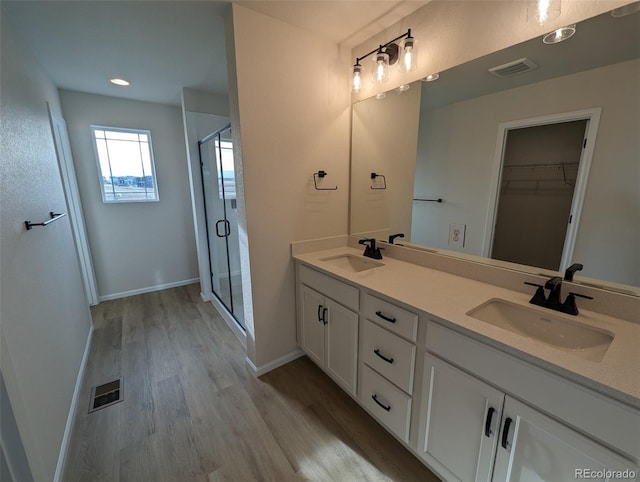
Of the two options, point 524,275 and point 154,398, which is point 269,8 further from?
point 154,398

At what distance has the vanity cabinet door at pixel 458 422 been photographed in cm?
100

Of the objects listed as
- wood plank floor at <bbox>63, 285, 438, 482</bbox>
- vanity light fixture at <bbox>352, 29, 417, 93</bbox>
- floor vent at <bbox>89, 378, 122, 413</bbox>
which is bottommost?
floor vent at <bbox>89, 378, 122, 413</bbox>

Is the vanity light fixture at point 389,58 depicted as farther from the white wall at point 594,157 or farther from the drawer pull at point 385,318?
the drawer pull at point 385,318

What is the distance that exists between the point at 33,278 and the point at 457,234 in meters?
2.45

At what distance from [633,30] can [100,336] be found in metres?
4.19

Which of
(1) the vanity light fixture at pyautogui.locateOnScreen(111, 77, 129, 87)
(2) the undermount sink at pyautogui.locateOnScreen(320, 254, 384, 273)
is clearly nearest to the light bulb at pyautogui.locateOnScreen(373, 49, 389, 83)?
(2) the undermount sink at pyautogui.locateOnScreen(320, 254, 384, 273)

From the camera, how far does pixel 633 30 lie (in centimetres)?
100

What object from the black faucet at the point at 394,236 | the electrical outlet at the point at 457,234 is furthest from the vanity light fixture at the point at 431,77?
the black faucet at the point at 394,236

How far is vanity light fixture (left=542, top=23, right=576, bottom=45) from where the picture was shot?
3.64ft

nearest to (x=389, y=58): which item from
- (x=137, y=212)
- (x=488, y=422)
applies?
(x=488, y=422)

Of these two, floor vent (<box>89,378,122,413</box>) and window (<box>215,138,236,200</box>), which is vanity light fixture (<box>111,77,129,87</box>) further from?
floor vent (<box>89,378,122,413</box>)

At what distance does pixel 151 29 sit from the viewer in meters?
1.75

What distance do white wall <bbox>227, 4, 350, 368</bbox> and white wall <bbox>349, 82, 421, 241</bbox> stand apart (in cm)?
11

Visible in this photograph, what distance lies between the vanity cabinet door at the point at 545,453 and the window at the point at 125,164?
13.4 feet
